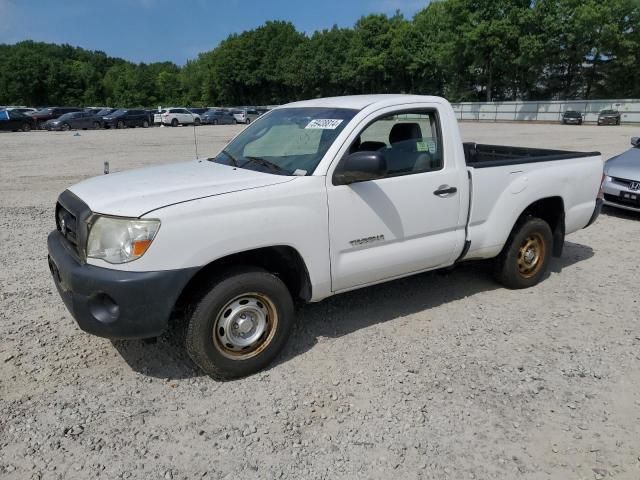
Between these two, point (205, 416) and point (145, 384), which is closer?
point (205, 416)

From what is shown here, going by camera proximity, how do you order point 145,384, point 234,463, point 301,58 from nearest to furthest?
point 234,463 → point 145,384 → point 301,58

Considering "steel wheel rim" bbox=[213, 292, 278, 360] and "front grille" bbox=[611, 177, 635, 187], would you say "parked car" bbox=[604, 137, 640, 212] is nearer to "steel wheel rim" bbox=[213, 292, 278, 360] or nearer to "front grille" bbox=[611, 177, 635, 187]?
"front grille" bbox=[611, 177, 635, 187]

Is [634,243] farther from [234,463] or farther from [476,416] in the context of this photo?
[234,463]

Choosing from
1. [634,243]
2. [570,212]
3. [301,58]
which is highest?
[301,58]

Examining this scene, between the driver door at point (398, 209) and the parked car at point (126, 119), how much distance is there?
133ft

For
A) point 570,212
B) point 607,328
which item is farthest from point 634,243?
point 607,328

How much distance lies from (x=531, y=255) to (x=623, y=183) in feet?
14.0

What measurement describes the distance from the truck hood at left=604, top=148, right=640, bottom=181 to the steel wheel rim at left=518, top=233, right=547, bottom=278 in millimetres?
4063

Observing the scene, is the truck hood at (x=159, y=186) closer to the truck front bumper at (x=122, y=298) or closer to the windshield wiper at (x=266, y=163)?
the windshield wiper at (x=266, y=163)

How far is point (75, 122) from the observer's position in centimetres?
3775

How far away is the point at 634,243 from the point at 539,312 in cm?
329

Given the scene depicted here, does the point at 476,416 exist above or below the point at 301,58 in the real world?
below

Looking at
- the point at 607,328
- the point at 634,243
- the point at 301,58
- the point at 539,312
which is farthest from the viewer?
the point at 301,58

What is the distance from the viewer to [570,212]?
17.7ft
